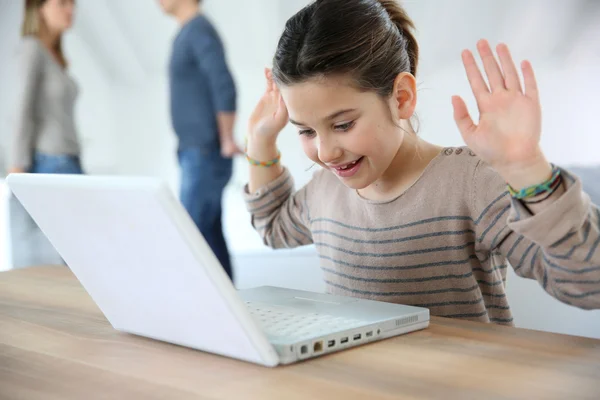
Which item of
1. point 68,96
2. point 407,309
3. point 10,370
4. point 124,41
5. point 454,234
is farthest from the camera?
point 124,41

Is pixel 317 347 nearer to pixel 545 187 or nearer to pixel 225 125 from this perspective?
pixel 545 187

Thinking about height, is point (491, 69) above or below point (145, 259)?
above

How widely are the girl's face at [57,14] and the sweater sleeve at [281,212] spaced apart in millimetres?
2350

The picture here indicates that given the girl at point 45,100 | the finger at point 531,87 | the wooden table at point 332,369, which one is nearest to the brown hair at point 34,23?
the girl at point 45,100

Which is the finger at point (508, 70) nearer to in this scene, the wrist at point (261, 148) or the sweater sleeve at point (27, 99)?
the wrist at point (261, 148)

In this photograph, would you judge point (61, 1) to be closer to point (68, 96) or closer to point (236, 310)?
point (68, 96)

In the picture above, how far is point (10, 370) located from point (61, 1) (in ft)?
9.93

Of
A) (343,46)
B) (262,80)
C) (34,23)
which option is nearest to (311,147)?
(343,46)

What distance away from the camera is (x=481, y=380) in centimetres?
69

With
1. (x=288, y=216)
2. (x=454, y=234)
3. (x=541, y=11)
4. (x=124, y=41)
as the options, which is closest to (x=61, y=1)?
(x=124, y=41)

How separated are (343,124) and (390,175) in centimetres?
19

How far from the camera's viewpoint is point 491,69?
0.88 meters

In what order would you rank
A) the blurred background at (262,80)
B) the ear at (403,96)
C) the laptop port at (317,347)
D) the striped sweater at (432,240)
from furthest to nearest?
the blurred background at (262,80) < the ear at (403,96) < the striped sweater at (432,240) < the laptop port at (317,347)

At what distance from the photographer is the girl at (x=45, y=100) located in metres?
3.17
